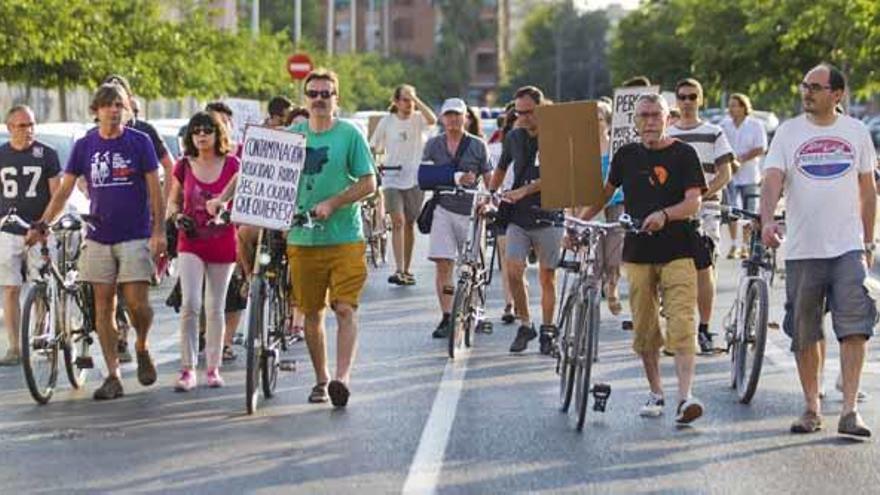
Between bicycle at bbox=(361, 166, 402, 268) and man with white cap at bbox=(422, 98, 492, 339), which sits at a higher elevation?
man with white cap at bbox=(422, 98, 492, 339)

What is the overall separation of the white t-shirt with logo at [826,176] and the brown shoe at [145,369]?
4.05 meters

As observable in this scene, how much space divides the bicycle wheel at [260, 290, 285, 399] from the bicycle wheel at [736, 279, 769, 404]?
2721 millimetres

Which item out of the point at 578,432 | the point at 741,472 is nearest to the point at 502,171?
the point at 578,432

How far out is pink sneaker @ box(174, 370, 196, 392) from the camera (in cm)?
1268

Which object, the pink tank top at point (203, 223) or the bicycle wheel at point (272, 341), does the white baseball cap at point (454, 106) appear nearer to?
the pink tank top at point (203, 223)

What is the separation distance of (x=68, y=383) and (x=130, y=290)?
41.5 inches

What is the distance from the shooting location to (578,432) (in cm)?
1106

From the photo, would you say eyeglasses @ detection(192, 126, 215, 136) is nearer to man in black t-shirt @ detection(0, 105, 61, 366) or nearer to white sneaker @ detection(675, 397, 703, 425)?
man in black t-shirt @ detection(0, 105, 61, 366)

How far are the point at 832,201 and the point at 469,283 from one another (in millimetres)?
4522

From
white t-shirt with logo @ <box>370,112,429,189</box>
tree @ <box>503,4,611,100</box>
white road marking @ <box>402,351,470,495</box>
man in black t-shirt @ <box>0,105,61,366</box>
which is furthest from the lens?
tree @ <box>503,4,611,100</box>

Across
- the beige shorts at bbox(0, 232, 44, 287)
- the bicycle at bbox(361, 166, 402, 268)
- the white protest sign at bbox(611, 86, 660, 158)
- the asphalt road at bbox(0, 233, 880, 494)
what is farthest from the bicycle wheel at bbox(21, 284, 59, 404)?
the bicycle at bbox(361, 166, 402, 268)

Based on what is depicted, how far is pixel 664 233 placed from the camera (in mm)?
11375

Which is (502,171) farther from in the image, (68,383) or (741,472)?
(741,472)

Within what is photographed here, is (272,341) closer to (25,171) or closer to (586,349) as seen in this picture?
(586,349)
